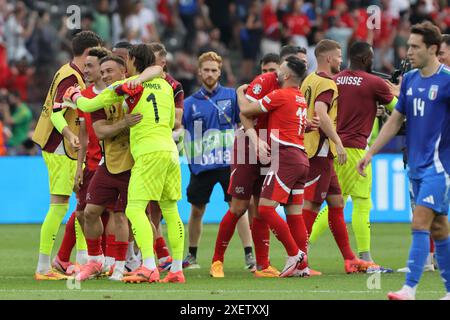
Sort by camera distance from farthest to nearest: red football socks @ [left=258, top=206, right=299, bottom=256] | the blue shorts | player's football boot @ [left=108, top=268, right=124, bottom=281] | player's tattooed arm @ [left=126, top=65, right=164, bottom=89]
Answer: red football socks @ [left=258, top=206, right=299, bottom=256] < player's football boot @ [left=108, top=268, right=124, bottom=281] < player's tattooed arm @ [left=126, top=65, right=164, bottom=89] < the blue shorts

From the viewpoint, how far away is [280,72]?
12125 mm

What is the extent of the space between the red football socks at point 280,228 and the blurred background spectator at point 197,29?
1197 cm

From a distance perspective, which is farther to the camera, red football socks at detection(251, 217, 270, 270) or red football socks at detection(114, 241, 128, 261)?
red football socks at detection(251, 217, 270, 270)

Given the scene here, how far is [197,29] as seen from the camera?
25922 mm

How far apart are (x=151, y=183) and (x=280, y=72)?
1.98 m

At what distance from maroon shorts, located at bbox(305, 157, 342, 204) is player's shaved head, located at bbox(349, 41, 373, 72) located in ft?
3.64

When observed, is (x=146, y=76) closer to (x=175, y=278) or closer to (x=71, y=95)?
(x=71, y=95)

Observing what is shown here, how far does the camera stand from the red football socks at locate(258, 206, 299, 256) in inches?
464

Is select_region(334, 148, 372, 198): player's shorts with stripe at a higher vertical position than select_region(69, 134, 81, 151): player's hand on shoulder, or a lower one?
lower

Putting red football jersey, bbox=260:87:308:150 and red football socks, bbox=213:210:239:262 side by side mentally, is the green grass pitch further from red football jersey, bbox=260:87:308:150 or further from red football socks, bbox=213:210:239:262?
red football jersey, bbox=260:87:308:150

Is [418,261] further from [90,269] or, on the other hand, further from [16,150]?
[16,150]

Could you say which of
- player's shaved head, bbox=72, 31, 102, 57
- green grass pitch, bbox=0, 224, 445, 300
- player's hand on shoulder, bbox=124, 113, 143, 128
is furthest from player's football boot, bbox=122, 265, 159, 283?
player's shaved head, bbox=72, 31, 102, 57

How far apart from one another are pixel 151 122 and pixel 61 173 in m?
1.65
